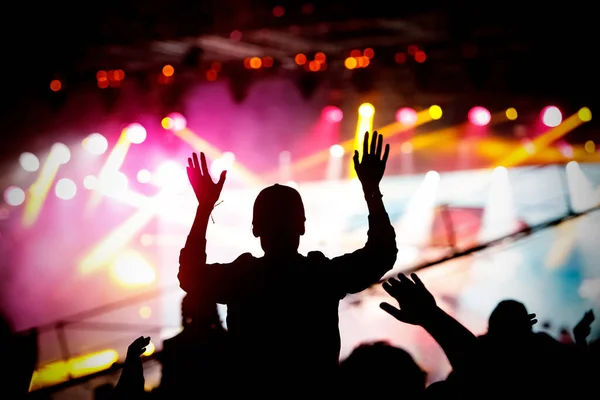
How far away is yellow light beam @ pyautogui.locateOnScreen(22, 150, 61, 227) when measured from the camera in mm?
7121

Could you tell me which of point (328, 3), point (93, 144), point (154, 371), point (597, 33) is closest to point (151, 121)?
point (93, 144)

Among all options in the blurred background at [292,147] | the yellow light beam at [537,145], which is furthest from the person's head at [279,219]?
the yellow light beam at [537,145]

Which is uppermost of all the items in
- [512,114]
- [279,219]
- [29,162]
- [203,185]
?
[29,162]

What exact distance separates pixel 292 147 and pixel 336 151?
0.59 metres

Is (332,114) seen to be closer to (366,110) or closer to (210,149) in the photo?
(366,110)

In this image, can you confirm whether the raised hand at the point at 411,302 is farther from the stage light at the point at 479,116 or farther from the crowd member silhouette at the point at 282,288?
the stage light at the point at 479,116

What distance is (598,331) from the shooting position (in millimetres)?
5273

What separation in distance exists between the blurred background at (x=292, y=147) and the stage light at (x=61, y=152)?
0.02 metres

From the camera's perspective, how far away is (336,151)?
693 centimetres

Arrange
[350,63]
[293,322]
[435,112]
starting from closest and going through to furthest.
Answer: [293,322], [350,63], [435,112]

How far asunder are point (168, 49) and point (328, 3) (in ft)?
6.11

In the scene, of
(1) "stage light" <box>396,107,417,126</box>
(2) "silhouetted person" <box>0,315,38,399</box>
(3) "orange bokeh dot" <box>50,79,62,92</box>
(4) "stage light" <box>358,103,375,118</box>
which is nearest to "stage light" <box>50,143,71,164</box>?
(3) "orange bokeh dot" <box>50,79,62,92</box>

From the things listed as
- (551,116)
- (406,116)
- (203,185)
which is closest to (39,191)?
(406,116)

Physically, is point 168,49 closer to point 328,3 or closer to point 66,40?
point 66,40
